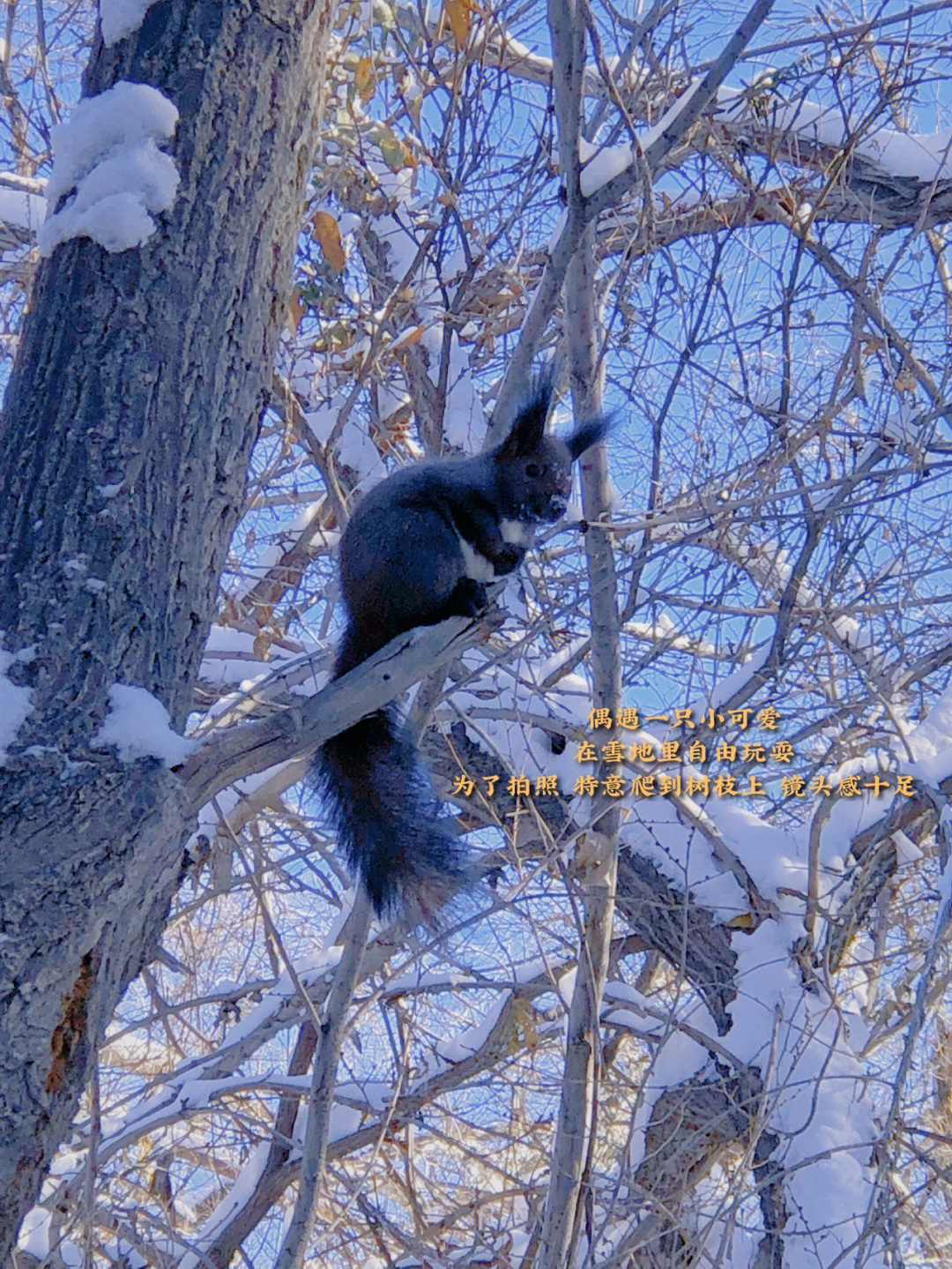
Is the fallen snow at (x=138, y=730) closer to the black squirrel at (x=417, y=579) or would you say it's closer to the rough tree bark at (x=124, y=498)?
the rough tree bark at (x=124, y=498)

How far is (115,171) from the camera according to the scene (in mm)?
2066

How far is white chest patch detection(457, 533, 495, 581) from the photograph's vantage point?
3.25m

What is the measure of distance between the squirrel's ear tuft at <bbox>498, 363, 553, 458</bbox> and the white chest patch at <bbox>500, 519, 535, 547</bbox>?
195 mm

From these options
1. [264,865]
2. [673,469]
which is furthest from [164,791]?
[673,469]

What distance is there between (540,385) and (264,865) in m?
1.85

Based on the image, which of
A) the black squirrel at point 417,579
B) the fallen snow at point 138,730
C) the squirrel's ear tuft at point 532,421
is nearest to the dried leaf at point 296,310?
the black squirrel at point 417,579

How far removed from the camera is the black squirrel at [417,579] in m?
2.64

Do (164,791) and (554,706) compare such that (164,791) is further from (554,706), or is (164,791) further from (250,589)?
(250,589)

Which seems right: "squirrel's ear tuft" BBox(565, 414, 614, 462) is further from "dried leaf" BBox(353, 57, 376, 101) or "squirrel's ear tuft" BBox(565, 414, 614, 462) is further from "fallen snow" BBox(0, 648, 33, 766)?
"fallen snow" BBox(0, 648, 33, 766)

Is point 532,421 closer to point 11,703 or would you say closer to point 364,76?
point 364,76

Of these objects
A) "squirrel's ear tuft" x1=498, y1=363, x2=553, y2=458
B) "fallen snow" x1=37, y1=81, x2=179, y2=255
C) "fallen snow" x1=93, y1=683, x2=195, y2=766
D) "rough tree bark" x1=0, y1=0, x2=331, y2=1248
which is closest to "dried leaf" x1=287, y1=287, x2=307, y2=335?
"squirrel's ear tuft" x1=498, y1=363, x2=553, y2=458

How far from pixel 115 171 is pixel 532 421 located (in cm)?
142

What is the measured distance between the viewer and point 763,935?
150 inches

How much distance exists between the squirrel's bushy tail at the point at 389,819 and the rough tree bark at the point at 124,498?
0.68 metres
